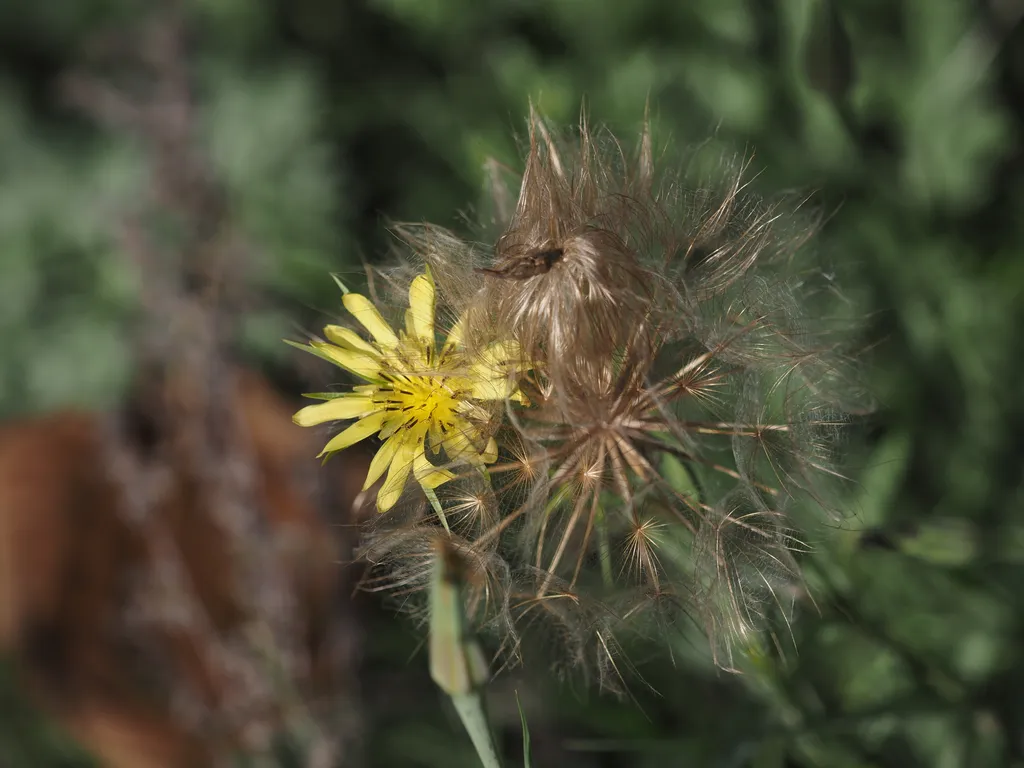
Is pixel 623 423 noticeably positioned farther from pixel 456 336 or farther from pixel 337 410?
pixel 337 410

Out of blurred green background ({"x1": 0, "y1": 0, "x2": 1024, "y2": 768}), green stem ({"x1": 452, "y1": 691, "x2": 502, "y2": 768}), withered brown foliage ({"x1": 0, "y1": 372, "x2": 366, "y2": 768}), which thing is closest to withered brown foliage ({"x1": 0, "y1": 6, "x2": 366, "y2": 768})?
withered brown foliage ({"x1": 0, "y1": 372, "x2": 366, "y2": 768})

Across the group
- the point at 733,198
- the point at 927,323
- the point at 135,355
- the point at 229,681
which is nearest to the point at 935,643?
the point at 927,323

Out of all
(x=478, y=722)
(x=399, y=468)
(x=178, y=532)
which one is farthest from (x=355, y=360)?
(x=178, y=532)

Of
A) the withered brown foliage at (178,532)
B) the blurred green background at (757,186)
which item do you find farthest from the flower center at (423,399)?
the withered brown foliage at (178,532)

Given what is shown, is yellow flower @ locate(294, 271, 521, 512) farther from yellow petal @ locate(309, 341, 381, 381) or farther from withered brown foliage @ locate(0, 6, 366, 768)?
withered brown foliage @ locate(0, 6, 366, 768)

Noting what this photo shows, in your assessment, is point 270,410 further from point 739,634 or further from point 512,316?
point 739,634

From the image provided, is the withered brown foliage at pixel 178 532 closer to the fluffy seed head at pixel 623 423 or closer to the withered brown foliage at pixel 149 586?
the withered brown foliage at pixel 149 586
